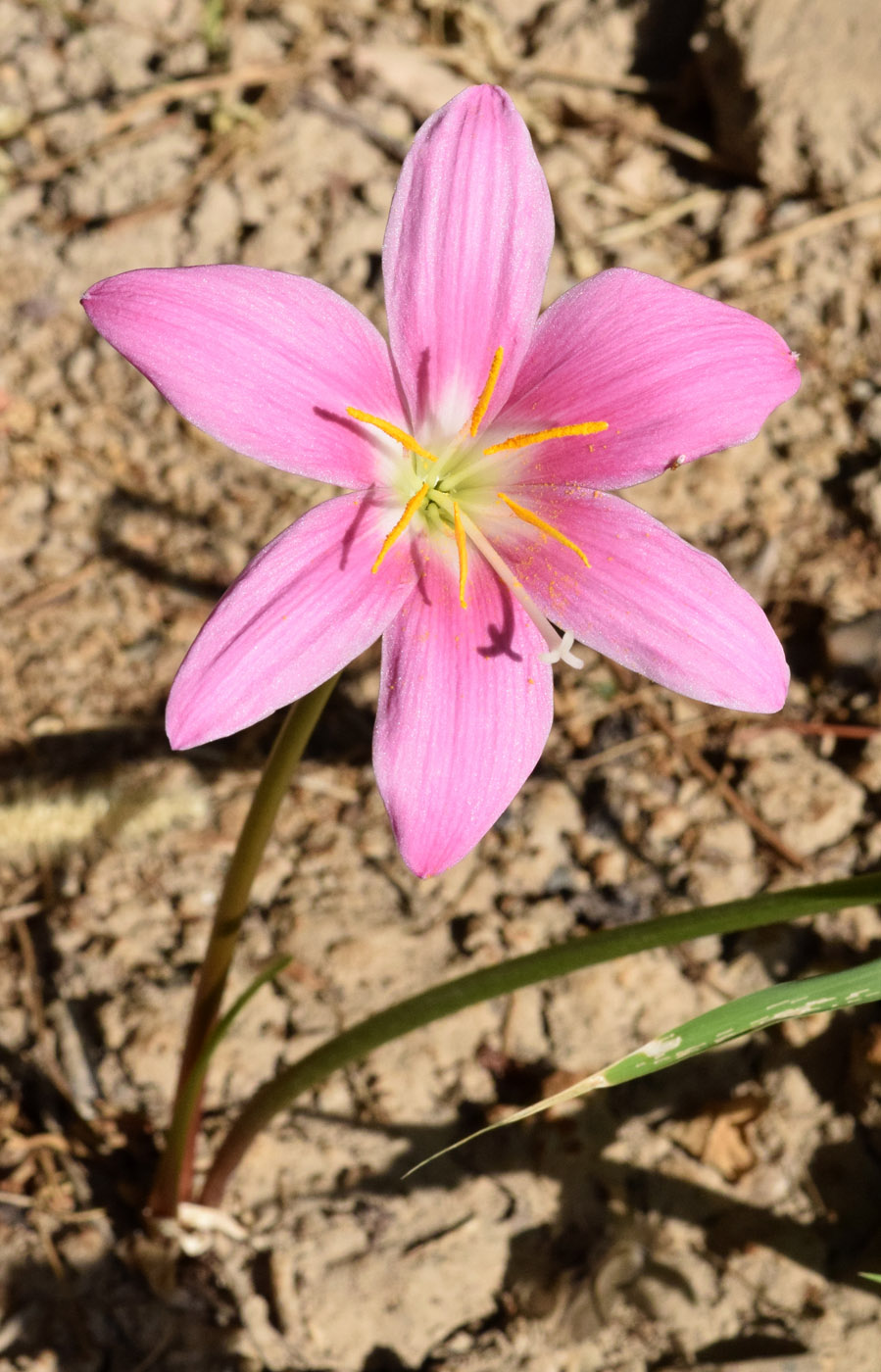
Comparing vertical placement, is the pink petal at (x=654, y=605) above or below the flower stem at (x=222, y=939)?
above

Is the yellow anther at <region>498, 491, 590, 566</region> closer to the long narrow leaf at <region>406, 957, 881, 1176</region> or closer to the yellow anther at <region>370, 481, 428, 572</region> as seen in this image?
the yellow anther at <region>370, 481, 428, 572</region>

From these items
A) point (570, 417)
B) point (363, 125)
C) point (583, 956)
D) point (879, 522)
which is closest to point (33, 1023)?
point (583, 956)

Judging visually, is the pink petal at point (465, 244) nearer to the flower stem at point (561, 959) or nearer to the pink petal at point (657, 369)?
the pink petal at point (657, 369)

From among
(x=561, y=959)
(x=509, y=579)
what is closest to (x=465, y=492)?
(x=509, y=579)

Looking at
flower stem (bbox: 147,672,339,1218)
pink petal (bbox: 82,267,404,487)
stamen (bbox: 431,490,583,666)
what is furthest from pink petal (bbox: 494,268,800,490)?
flower stem (bbox: 147,672,339,1218)

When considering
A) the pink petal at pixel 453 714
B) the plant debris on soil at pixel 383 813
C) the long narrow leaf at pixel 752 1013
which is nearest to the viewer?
the long narrow leaf at pixel 752 1013

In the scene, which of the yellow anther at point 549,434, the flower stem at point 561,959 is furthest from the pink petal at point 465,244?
the flower stem at point 561,959
